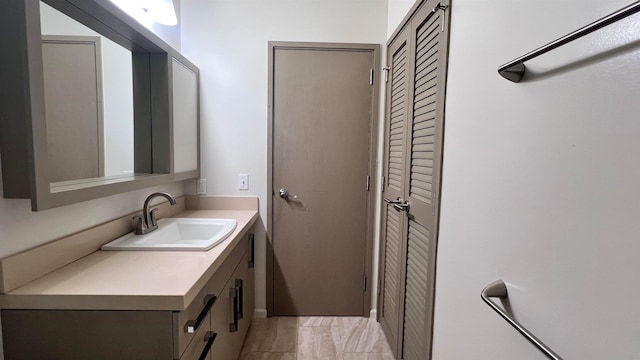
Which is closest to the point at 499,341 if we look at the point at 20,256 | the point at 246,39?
the point at 20,256

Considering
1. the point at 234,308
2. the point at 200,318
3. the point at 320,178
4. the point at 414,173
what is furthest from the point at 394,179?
the point at 200,318

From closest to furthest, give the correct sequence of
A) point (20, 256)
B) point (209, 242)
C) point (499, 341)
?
point (499, 341) → point (20, 256) → point (209, 242)

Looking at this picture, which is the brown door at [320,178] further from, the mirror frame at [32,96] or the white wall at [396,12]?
the mirror frame at [32,96]

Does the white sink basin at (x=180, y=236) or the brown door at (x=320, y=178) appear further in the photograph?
the brown door at (x=320, y=178)

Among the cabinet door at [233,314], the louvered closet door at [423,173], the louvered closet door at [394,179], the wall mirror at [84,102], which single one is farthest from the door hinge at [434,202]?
the wall mirror at [84,102]

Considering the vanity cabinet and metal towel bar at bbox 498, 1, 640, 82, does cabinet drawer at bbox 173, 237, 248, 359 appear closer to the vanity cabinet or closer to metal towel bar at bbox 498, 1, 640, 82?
the vanity cabinet

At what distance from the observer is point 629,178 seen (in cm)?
48

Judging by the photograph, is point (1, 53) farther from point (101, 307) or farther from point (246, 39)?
point (246, 39)

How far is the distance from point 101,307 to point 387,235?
1.59m

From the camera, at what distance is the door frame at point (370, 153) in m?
2.10

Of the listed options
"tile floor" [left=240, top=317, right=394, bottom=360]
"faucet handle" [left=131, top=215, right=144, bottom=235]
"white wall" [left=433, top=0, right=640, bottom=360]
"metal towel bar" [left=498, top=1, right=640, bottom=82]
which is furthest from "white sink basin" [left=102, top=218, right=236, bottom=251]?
"metal towel bar" [left=498, top=1, right=640, bottom=82]

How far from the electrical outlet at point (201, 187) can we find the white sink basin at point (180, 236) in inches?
14.9

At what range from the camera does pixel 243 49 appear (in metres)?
2.11

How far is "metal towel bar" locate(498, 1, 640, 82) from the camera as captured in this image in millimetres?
424
